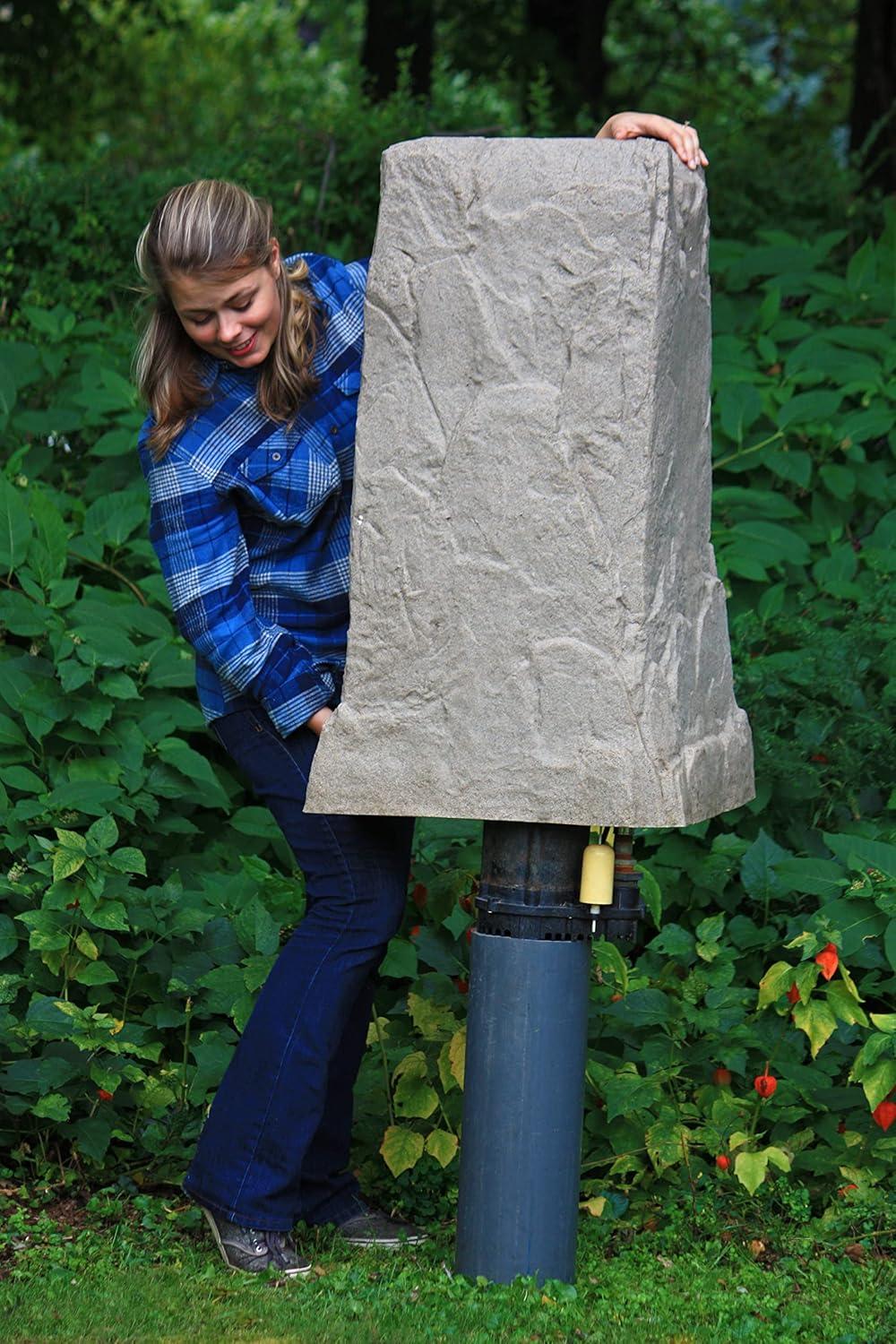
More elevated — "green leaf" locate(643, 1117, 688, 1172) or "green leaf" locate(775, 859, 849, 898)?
"green leaf" locate(775, 859, 849, 898)

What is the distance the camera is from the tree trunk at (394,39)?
9.88 m

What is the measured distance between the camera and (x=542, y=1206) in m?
2.92

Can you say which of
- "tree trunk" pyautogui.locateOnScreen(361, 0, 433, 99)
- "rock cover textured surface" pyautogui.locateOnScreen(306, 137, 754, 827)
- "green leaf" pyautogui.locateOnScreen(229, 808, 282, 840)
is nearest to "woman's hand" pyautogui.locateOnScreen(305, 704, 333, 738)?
"rock cover textured surface" pyautogui.locateOnScreen(306, 137, 754, 827)

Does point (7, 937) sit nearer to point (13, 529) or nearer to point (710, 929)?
point (13, 529)

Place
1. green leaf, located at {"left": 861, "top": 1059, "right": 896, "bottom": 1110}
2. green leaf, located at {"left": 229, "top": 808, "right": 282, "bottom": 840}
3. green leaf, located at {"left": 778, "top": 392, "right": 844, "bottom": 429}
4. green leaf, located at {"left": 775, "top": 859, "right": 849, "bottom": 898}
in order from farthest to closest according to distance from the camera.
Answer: green leaf, located at {"left": 778, "top": 392, "right": 844, "bottom": 429} < green leaf, located at {"left": 229, "top": 808, "right": 282, "bottom": 840} < green leaf, located at {"left": 775, "top": 859, "right": 849, "bottom": 898} < green leaf, located at {"left": 861, "top": 1059, "right": 896, "bottom": 1110}

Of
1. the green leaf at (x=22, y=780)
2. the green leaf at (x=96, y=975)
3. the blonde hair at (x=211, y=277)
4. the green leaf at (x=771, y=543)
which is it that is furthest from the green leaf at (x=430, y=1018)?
the green leaf at (x=771, y=543)

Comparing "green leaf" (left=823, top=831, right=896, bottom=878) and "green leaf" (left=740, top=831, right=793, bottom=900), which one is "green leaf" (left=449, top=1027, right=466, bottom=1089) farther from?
"green leaf" (left=823, top=831, right=896, bottom=878)

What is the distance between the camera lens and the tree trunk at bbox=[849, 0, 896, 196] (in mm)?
8375

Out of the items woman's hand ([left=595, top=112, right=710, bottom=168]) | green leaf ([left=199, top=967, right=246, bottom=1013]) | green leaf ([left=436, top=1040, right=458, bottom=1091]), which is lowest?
green leaf ([left=436, top=1040, right=458, bottom=1091])

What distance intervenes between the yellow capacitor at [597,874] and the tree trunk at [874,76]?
20.2 ft

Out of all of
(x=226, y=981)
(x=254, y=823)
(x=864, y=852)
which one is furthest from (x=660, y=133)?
(x=254, y=823)

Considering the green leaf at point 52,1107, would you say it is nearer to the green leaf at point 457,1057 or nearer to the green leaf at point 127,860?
the green leaf at point 127,860

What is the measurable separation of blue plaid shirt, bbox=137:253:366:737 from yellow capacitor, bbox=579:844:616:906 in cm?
65

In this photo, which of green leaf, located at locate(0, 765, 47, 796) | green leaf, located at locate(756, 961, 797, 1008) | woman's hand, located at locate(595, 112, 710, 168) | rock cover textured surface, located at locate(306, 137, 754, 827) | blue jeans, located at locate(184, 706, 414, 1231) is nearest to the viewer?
rock cover textured surface, located at locate(306, 137, 754, 827)
